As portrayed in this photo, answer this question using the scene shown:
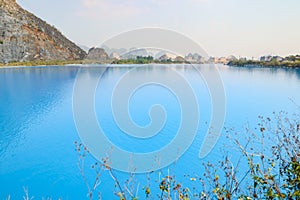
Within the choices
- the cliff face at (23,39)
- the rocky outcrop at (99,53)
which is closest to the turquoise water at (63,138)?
the rocky outcrop at (99,53)

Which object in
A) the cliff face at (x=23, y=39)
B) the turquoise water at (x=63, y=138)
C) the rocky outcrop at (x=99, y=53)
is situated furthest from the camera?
the cliff face at (x=23, y=39)

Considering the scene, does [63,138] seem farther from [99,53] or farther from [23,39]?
[23,39]

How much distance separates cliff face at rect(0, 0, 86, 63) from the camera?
105 feet

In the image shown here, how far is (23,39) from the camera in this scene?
34.2 metres

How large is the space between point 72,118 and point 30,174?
3913 mm

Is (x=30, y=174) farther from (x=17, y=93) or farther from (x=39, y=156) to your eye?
(x=17, y=93)

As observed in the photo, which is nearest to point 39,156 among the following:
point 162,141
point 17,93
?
point 162,141

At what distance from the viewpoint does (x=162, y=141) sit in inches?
235

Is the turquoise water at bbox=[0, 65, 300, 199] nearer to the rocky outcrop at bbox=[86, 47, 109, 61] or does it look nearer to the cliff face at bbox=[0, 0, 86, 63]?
the rocky outcrop at bbox=[86, 47, 109, 61]

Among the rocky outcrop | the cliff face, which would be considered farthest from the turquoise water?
the cliff face

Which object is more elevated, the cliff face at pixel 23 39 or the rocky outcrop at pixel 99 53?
the cliff face at pixel 23 39

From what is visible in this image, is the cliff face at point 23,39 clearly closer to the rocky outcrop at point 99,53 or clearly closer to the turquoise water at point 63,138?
the turquoise water at point 63,138

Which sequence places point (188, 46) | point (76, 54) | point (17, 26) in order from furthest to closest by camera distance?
1. point (76, 54)
2. point (17, 26)
3. point (188, 46)

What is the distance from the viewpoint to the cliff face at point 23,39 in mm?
32062
